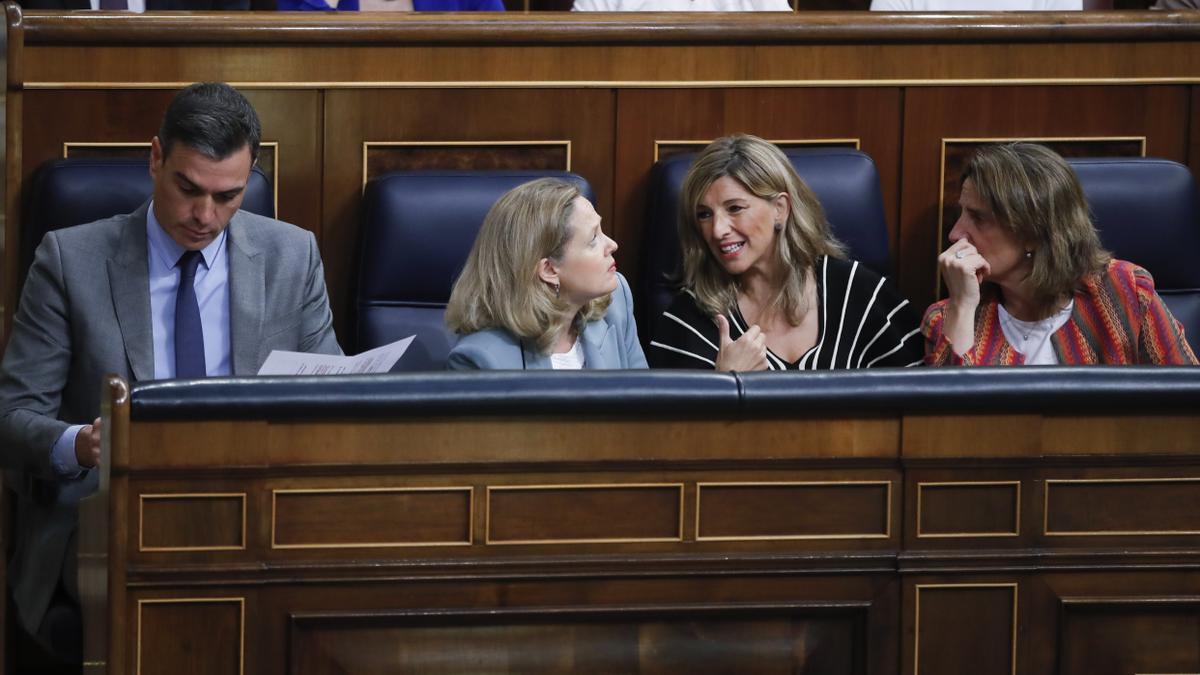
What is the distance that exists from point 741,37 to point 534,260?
0.49 m

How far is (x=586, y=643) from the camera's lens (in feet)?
3.96

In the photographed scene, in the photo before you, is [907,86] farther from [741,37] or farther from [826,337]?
[826,337]

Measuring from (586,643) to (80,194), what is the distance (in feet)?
2.74

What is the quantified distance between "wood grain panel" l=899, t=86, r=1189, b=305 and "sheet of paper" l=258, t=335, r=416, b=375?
2.76 feet

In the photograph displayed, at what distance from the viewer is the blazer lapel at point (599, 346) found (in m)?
1.66

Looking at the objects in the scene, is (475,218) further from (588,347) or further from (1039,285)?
(1039,285)

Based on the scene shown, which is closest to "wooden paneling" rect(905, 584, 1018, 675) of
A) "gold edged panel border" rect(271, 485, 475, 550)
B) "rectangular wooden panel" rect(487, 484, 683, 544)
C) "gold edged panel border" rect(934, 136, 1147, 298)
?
"rectangular wooden panel" rect(487, 484, 683, 544)

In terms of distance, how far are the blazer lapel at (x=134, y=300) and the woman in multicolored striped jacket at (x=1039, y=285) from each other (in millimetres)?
824

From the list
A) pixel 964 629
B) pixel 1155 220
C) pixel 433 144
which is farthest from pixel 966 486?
pixel 433 144

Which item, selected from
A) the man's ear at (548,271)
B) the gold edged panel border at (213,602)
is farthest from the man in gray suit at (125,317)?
the gold edged panel border at (213,602)

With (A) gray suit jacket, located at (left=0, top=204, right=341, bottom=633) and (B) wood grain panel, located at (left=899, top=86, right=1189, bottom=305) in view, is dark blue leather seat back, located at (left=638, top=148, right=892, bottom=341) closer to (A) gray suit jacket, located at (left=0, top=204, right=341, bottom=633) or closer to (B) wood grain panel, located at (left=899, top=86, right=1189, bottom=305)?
(B) wood grain panel, located at (left=899, top=86, right=1189, bottom=305)

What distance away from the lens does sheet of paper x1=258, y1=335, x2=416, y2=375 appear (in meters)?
1.39

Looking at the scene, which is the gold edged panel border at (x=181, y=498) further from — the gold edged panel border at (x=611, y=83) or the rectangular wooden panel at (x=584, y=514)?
the gold edged panel border at (x=611, y=83)

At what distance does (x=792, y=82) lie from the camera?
6.46ft
